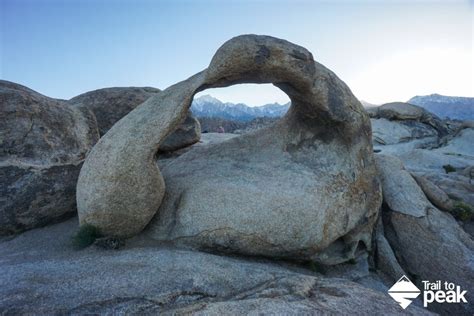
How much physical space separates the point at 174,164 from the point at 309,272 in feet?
21.8

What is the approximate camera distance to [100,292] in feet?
19.7

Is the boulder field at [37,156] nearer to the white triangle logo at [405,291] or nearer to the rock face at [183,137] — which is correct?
the rock face at [183,137]

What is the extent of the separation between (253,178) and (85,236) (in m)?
5.52

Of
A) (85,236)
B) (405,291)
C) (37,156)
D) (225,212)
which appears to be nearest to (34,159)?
(37,156)

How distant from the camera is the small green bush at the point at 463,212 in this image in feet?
44.4

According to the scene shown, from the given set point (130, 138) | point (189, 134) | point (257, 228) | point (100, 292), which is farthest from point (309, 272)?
point (189, 134)

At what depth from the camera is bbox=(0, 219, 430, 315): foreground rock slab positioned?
5578mm

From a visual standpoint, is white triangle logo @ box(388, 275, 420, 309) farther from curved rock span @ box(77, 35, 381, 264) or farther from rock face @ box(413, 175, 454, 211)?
rock face @ box(413, 175, 454, 211)

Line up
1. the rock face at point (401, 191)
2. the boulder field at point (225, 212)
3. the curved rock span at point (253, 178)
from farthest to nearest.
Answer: the rock face at point (401, 191) → the curved rock span at point (253, 178) → the boulder field at point (225, 212)

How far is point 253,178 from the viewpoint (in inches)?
414

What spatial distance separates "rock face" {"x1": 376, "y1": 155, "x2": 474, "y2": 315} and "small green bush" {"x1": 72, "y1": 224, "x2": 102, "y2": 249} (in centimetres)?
1085

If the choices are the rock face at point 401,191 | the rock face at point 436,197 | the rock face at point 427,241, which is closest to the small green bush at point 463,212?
the rock face at point 436,197
